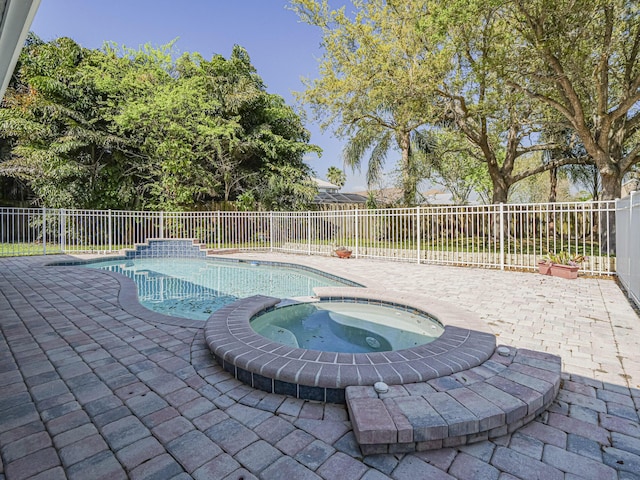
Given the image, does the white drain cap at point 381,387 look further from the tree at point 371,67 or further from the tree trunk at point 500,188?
the tree trunk at point 500,188

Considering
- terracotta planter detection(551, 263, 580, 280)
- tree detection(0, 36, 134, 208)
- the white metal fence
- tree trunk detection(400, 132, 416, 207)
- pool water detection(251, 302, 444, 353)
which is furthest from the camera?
tree trunk detection(400, 132, 416, 207)

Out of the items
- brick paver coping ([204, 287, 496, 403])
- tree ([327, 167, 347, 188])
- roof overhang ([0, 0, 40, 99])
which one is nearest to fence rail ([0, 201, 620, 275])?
brick paver coping ([204, 287, 496, 403])

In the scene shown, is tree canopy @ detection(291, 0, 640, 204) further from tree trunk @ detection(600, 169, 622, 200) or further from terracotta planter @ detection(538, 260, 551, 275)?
terracotta planter @ detection(538, 260, 551, 275)

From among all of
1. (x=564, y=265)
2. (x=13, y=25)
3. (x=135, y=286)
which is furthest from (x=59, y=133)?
(x=564, y=265)

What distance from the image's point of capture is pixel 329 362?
2.58m

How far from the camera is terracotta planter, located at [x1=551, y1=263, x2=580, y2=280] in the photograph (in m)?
6.63

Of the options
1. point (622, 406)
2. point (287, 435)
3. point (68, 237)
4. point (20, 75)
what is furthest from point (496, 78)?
point (20, 75)

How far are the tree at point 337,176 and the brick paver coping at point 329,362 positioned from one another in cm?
2949

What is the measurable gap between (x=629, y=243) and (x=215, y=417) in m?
6.11

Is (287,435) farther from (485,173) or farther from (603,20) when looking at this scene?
(485,173)

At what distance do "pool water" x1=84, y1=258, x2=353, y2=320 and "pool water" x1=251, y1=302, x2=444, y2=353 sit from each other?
1322 mm

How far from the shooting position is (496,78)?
9.52 meters

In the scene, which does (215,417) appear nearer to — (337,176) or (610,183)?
(610,183)

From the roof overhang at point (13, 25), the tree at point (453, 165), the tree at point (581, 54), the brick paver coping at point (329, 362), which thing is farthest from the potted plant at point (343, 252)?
the roof overhang at point (13, 25)
